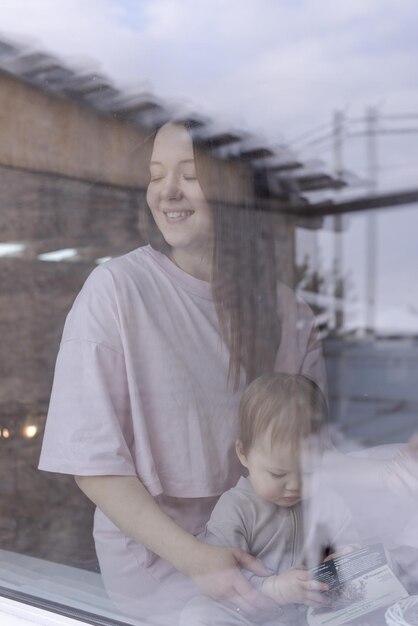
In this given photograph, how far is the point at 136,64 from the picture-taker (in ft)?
5.06

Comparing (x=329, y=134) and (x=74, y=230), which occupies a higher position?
(x=329, y=134)

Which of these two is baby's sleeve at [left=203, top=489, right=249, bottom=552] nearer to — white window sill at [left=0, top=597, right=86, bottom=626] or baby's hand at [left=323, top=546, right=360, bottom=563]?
baby's hand at [left=323, top=546, right=360, bottom=563]

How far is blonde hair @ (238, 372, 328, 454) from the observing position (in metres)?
1.06

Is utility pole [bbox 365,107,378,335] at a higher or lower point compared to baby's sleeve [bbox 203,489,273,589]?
higher

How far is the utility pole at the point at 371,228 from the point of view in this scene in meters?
2.63

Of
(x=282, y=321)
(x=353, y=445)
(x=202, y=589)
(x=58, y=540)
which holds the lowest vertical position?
(x=58, y=540)

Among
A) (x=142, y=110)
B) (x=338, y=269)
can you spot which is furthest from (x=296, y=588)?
(x=338, y=269)

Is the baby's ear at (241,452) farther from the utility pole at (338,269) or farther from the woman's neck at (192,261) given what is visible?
the utility pole at (338,269)

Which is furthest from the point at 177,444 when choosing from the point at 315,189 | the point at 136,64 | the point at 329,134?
the point at 315,189

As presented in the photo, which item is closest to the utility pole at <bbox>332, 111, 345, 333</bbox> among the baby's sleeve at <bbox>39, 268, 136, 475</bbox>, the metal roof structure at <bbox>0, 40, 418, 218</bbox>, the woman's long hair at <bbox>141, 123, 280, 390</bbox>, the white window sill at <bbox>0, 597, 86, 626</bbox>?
the metal roof structure at <bbox>0, 40, 418, 218</bbox>

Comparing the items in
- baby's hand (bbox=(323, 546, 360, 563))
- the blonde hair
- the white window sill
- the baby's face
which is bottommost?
the white window sill

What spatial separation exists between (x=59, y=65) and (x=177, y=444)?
887 mm

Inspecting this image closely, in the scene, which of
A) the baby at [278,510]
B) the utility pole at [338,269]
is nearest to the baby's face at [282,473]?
the baby at [278,510]

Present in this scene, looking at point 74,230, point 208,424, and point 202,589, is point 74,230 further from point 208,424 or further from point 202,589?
point 202,589
